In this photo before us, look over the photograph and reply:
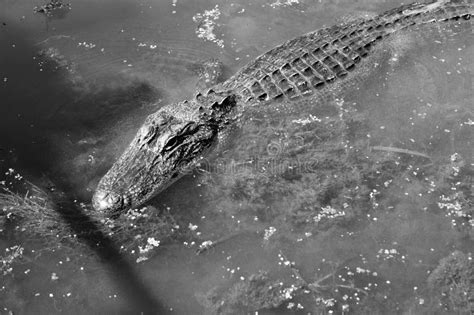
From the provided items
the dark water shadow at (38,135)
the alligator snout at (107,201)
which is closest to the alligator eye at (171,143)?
the alligator snout at (107,201)

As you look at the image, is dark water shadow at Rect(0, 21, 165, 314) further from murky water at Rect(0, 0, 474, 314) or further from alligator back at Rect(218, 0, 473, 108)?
alligator back at Rect(218, 0, 473, 108)

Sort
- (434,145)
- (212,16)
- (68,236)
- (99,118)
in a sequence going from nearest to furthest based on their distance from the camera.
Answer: (68,236) < (434,145) < (99,118) < (212,16)

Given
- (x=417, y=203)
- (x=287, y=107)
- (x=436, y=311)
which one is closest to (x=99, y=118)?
(x=287, y=107)

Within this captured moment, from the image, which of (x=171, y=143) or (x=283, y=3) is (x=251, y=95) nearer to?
(x=171, y=143)

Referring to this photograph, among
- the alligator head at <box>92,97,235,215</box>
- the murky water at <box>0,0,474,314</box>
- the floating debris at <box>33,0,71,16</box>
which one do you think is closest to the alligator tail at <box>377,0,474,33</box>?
the murky water at <box>0,0,474,314</box>

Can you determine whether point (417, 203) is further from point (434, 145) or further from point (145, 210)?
point (145, 210)

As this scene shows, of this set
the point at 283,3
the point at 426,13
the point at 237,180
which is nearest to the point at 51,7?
the point at 283,3
